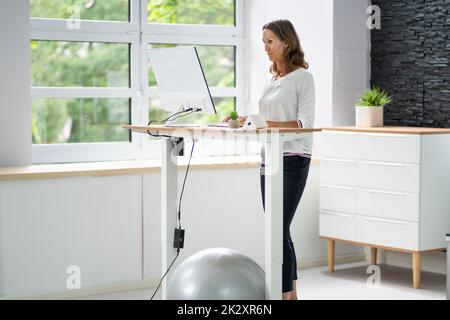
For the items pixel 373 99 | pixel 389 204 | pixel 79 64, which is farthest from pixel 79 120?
pixel 389 204

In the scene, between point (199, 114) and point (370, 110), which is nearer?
point (370, 110)

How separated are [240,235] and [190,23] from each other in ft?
5.11

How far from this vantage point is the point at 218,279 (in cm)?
342

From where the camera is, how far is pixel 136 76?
5520 millimetres

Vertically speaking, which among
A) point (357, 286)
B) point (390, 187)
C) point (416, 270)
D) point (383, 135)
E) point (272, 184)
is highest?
point (383, 135)

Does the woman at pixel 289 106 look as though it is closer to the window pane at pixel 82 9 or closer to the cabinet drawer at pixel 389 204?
the cabinet drawer at pixel 389 204

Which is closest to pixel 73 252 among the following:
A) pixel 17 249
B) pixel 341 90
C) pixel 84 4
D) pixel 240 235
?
pixel 17 249

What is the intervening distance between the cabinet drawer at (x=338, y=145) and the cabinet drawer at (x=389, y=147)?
6 cm

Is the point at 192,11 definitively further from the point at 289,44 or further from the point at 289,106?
the point at 289,106

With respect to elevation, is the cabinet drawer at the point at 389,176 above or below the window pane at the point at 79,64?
below

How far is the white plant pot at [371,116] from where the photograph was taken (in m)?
5.36

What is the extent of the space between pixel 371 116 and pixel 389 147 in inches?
18.1

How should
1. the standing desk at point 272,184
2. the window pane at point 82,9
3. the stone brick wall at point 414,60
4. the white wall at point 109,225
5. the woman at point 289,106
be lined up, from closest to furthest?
the standing desk at point 272,184 < the woman at point 289,106 < the white wall at point 109,225 < the window pane at point 82,9 < the stone brick wall at point 414,60

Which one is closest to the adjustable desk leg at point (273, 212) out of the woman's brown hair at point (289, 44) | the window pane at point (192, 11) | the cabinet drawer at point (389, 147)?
the woman's brown hair at point (289, 44)
